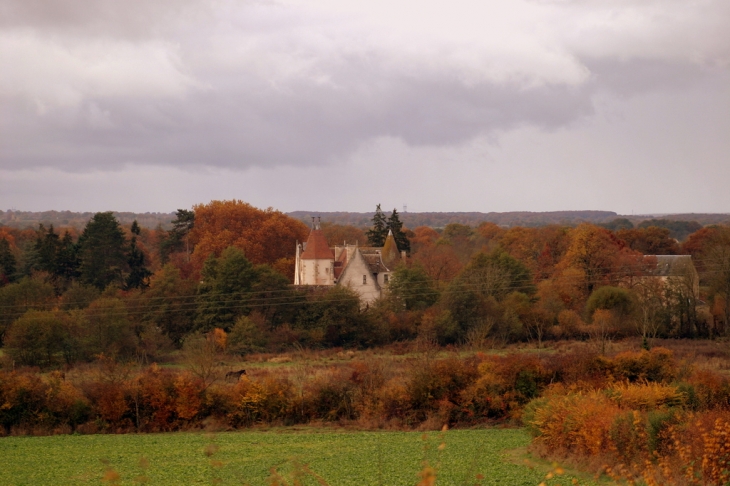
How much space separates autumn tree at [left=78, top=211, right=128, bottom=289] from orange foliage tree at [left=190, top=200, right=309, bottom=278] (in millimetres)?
6703

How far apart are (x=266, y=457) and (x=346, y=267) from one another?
3300 centimetres

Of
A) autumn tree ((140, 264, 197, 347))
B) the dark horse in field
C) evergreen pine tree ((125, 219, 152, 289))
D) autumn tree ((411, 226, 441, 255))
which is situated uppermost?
autumn tree ((411, 226, 441, 255))

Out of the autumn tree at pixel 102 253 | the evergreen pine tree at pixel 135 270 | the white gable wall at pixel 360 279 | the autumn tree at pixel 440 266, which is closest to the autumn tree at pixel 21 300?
the autumn tree at pixel 102 253

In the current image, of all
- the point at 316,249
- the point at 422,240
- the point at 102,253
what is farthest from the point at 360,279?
the point at 422,240

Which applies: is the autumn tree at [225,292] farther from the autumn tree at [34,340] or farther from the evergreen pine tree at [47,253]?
the evergreen pine tree at [47,253]

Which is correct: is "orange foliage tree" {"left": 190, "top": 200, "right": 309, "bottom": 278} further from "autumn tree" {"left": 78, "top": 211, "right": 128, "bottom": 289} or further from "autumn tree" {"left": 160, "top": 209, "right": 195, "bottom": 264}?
"autumn tree" {"left": 78, "top": 211, "right": 128, "bottom": 289}

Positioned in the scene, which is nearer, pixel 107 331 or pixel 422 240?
pixel 107 331

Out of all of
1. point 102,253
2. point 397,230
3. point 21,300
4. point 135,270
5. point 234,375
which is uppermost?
point 397,230

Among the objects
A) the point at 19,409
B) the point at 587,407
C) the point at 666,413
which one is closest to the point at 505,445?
the point at 587,407

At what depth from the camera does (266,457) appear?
19812mm

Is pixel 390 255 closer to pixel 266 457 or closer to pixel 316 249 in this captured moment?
pixel 316 249

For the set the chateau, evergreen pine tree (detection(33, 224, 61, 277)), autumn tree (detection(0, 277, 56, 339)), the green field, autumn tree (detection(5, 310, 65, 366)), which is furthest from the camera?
evergreen pine tree (detection(33, 224, 61, 277))

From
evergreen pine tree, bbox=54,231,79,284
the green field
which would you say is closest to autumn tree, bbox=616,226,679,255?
evergreen pine tree, bbox=54,231,79,284

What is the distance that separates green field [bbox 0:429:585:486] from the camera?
16.9 m
